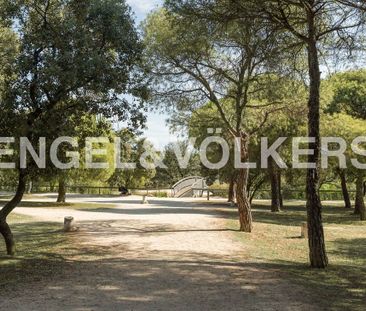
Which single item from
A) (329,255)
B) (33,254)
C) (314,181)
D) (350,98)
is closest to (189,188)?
(350,98)

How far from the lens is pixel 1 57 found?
54.2 feet

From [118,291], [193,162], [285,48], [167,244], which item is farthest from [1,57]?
[193,162]

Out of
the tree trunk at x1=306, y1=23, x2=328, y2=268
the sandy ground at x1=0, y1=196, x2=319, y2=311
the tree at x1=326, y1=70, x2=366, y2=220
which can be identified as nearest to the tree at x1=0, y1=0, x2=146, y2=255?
the sandy ground at x1=0, y1=196, x2=319, y2=311

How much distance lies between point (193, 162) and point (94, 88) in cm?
5849

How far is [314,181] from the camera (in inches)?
443

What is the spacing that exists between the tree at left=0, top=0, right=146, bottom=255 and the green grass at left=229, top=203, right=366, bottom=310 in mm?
Answer: 5787

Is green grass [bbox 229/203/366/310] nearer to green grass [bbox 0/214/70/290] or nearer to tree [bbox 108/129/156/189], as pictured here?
green grass [bbox 0/214/70/290]

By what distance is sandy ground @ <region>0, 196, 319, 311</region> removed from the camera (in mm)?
7934

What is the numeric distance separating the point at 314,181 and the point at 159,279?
14.2 feet

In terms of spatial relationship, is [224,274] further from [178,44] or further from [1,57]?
[1,57]

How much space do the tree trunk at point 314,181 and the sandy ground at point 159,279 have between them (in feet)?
4.21

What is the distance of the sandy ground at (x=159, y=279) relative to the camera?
26.0 ft

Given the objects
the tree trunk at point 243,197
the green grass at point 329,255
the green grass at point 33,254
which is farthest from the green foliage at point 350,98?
the green grass at point 33,254

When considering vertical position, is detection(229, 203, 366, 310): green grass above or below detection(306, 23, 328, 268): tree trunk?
below
